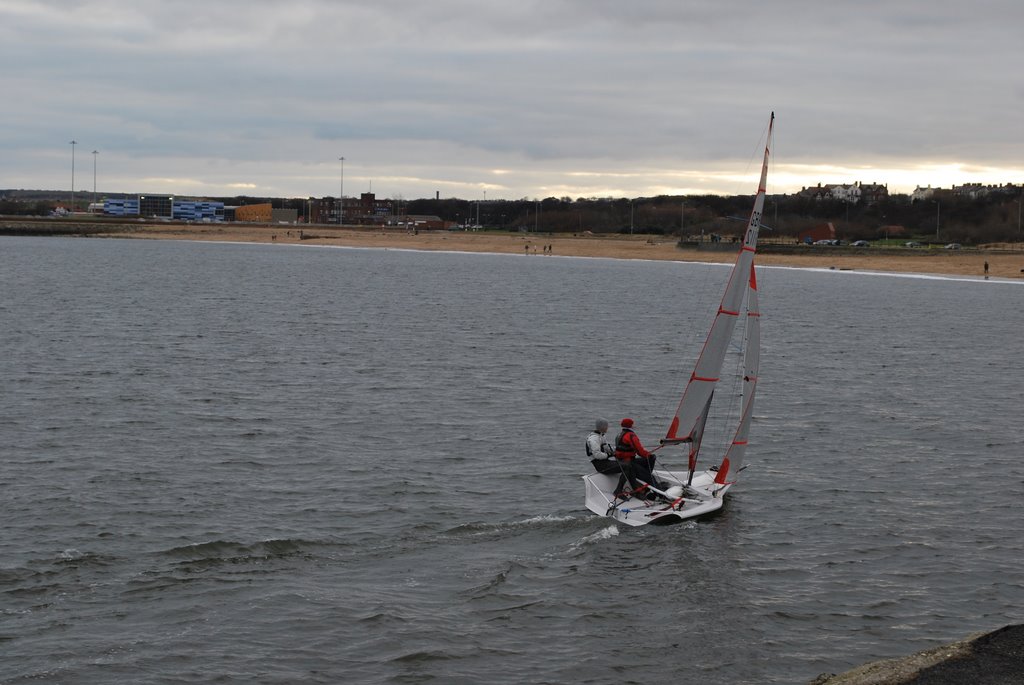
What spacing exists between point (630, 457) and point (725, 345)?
11.5ft

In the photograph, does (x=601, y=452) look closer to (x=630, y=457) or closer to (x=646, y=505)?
(x=630, y=457)

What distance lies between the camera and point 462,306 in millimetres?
81250

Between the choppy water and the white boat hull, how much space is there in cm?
39

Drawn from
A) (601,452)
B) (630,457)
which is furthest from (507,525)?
(630,457)

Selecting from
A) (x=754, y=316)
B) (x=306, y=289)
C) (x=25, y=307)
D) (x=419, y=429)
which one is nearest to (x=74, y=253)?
(x=306, y=289)

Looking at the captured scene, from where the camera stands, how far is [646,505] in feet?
81.0

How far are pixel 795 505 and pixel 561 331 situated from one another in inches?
1534

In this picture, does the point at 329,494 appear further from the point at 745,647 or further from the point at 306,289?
the point at 306,289

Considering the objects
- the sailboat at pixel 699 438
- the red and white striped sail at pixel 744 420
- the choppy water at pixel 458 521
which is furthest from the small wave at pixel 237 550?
the red and white striped sail at pixel 744 420

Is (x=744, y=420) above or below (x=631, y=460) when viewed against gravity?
above

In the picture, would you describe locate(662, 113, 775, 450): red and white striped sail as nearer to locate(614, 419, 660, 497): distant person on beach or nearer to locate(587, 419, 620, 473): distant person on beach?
locate(614, 419, 660, 497): distant person on beach

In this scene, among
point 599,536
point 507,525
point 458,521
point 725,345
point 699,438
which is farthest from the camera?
point 699,438

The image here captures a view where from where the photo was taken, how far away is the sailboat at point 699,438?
81.3 feet

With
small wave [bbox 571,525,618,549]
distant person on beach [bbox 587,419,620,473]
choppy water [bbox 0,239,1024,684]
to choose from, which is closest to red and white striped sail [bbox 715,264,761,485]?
choppy water [bbox 0,239,1024,684]
